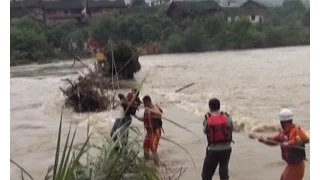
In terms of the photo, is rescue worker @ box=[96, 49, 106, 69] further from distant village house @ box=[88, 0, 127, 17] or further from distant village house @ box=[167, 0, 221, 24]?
distant village house @ box=[88, 0, 127, 17]

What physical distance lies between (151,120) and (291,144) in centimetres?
351

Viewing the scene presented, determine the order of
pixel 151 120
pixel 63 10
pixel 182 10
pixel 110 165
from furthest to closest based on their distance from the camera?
pixel 63 10 < pixel 182 10 < pixel 151 120 < pixel 110 165

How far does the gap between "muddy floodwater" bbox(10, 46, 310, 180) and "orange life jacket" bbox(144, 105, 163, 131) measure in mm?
1427

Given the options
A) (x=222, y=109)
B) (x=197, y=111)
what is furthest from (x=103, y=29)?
(x=222, y=109)

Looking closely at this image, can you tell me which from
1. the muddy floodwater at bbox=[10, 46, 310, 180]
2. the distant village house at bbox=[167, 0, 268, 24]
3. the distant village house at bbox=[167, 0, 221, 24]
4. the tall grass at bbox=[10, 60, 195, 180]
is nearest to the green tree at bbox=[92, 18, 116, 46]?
the distant village house at bbox=[167, 0, 221, 24]

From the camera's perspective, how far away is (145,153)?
5.78m

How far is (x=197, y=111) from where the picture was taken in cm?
2139

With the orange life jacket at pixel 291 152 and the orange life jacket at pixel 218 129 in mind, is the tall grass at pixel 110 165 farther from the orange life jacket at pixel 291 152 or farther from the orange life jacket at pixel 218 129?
the orange life jacket at pixel 218 129

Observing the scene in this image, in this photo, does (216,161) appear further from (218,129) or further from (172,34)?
(172,34)

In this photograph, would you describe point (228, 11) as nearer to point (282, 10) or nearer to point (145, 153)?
point (282, 10)

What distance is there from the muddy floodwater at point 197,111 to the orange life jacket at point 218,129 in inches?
101

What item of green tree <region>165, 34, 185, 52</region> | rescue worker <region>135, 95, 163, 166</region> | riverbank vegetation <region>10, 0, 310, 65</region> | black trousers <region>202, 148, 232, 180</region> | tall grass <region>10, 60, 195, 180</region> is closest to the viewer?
tall grass <region>10, 60, 195, 180</region>

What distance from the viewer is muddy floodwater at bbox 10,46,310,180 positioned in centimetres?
1212

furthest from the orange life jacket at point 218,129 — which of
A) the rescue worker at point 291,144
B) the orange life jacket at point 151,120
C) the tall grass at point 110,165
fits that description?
the orange life jacket at point 151,120
